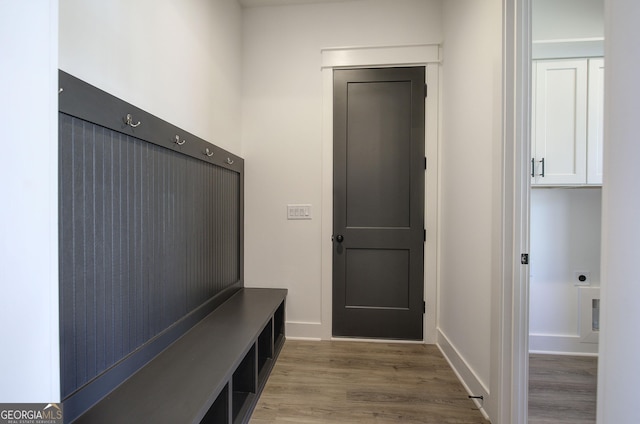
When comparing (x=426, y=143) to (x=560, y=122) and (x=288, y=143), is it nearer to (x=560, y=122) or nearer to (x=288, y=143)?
(x=560, y=122)

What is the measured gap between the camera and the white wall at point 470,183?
146 centimetres

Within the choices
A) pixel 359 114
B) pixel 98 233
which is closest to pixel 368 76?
pixel 359 114

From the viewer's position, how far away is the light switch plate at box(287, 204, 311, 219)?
7.95 ft

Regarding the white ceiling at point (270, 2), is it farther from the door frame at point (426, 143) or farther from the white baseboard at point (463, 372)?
the white baseboard at point (463, 372)

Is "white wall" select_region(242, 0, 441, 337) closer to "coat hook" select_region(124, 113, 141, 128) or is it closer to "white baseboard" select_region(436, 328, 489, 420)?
"white baseboard" select_region(436, 328, 489, 420)

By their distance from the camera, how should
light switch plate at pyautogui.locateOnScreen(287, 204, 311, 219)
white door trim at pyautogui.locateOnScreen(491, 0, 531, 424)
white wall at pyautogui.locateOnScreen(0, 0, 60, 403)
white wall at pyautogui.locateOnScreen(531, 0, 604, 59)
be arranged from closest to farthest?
white wall at pyautogui.locateOnScreen(0, 0, 60, 403)
white door trim at pyautogui.locateOnScreen(491, 0, 531, 424)
white wall at pyautogui.locateOnScreen(531, 0, 604, 59)
light switch plate at pyautogui.locateOnScreen(287, 204, 311, 219)

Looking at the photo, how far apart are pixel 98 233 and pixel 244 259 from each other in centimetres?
155

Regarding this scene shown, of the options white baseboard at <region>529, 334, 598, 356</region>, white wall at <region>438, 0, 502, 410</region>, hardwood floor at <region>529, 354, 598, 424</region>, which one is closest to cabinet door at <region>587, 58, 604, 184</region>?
white wall at <region>438, 0, 502, 410</region>

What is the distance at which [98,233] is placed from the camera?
966 mm

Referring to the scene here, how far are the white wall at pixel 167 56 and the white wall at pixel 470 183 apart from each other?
1.76 meters

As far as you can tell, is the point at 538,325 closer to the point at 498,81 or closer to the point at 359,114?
the point at 498,81

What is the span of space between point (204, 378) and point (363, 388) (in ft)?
3.55
